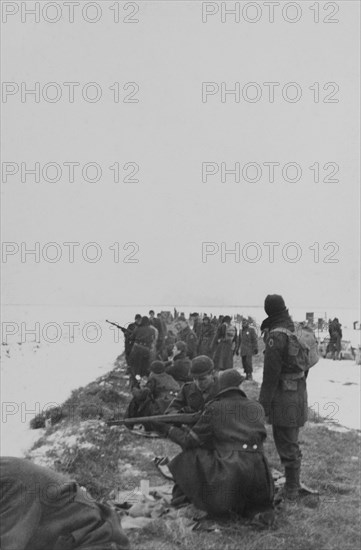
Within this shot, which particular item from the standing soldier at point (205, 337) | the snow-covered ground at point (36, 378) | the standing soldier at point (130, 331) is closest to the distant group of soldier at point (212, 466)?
the snow-covered ground at point (36, 378)

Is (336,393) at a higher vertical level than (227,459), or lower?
lower

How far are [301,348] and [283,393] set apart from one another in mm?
462

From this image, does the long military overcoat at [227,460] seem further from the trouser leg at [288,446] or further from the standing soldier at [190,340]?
the standing soldier at [190,340]

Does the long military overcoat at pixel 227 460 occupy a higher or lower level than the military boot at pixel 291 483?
higher

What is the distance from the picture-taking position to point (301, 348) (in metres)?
5.37

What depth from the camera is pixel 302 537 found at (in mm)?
4469

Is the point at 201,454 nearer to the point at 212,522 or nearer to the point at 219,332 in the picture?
the point at 212,522

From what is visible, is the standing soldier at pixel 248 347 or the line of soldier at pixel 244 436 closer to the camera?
the line of soldier at pixel 244 436

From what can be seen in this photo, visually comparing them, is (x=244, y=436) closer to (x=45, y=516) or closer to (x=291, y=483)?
(x=291, y=483)

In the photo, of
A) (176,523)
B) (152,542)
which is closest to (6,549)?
(152,542)

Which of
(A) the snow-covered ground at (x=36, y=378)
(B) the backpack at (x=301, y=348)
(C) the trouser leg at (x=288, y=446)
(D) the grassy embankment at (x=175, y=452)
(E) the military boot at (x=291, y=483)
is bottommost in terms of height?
(A) the snow-covered ground at (x=36, y=378)

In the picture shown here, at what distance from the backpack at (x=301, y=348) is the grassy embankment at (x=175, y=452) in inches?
50.9

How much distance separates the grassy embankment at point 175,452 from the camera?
14.4ft

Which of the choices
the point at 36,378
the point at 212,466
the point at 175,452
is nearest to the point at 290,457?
the point at 212,466
